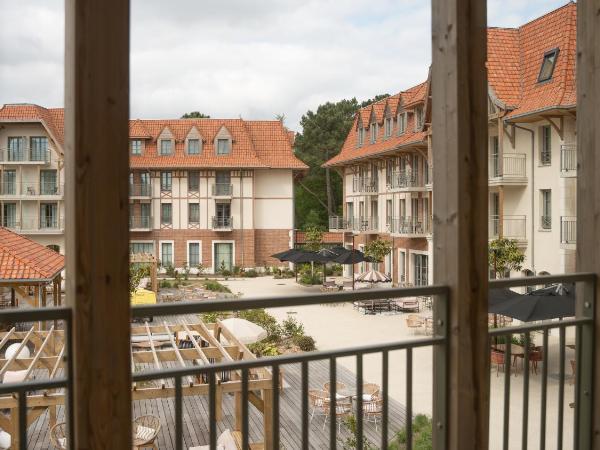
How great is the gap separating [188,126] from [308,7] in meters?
25.0

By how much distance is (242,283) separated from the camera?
22.8 metres

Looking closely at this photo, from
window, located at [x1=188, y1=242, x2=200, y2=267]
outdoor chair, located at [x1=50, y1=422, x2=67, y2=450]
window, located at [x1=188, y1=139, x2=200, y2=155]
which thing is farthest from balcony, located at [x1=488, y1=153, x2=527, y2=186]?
window, located at [x1=188, y1=139, x2=200, y2=155]

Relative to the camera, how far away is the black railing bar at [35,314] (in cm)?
147

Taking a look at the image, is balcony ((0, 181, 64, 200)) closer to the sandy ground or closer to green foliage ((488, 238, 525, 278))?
the sandy ground

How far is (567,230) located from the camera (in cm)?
1280

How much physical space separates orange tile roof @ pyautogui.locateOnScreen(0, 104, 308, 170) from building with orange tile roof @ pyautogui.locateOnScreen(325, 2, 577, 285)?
8.48 metres

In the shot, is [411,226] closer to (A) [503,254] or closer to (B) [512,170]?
(B) [512,170]

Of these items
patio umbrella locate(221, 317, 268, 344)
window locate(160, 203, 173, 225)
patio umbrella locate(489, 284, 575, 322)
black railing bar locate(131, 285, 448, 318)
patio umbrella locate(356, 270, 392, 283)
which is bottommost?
patio umbrella locate(221, 317, 268, 344)

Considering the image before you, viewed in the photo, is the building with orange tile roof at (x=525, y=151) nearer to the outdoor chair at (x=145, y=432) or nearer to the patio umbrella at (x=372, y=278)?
the patio umbrella at (x=372, y=278)

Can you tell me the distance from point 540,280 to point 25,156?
2487 cm

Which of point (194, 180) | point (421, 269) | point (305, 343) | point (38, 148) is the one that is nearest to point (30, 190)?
point (38, 148)

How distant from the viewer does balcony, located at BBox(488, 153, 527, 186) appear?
47.1 ft

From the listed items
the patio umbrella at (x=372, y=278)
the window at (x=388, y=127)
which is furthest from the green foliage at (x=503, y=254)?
the window at (x=388, y=127)

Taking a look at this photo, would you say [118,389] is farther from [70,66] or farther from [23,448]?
[70,66]
